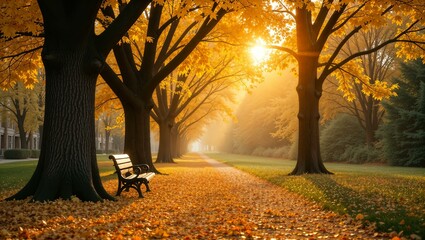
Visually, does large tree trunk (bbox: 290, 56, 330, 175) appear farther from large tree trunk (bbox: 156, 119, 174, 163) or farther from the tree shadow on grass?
large tree trunk (bbox: 156, 119, 174, 163)

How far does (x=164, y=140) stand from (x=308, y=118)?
13.7 meters

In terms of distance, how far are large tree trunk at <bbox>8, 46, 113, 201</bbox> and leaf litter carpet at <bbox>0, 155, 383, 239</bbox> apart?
0.42 meters

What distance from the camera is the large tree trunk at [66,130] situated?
8.05 m

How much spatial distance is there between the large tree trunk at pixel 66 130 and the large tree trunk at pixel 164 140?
18965 millimetres

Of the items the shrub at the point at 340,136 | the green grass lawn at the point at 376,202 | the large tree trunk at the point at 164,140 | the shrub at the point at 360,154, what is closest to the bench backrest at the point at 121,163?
the green grass lawn at the point at 376,202

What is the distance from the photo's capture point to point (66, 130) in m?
8.13

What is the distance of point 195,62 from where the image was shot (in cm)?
1530

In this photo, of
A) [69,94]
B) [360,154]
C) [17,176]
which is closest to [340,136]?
[360,154]

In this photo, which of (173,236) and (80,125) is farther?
(80,125)

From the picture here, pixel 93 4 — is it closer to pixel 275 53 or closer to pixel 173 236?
pixel 173 236

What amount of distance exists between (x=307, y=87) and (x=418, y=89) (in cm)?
1310

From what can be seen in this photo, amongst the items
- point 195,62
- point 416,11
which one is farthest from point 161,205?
point 416,11

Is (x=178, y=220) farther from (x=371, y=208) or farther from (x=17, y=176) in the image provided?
(x=17, y=176)

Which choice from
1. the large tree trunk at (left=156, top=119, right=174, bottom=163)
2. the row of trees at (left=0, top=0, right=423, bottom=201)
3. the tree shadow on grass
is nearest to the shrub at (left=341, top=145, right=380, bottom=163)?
the large tree trunk at (left=156, top=119, right=174, bottom=163)
